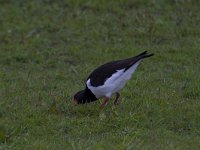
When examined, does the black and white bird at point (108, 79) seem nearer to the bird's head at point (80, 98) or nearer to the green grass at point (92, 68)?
the bird's head at point (80, 98)

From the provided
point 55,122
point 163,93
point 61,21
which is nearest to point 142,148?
point 55,122

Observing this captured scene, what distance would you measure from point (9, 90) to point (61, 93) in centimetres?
78

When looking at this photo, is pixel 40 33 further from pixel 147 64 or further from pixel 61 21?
pixel 147 64

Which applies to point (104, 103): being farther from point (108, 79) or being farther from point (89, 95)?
point (108, 79)

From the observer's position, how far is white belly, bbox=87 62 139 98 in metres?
8.30

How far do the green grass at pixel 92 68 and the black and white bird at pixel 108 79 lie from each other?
0.16m

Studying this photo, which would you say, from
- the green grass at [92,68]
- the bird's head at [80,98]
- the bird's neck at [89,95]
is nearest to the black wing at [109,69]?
the bird's neck at [89,95]

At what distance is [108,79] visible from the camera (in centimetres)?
836

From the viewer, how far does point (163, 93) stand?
9219mm

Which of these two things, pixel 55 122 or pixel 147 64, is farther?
pixel 147 64

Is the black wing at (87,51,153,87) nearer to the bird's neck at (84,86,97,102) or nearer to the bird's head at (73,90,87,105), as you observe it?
the bird's neck at (84,86,97,102)

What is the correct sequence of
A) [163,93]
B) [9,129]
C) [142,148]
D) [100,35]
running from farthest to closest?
[100,35]
[163,93]
[9,129]
[142,148]

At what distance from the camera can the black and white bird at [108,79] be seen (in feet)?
27.1

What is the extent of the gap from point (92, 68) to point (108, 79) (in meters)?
2.50
